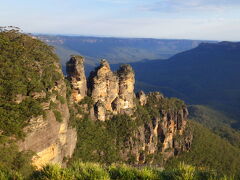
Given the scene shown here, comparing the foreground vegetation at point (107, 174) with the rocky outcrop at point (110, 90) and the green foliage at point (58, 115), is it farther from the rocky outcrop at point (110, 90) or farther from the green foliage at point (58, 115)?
the rocky outcrop at point (110, 90)

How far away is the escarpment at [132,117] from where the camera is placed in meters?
58.8

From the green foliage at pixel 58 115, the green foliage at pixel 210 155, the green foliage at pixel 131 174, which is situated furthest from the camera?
the green foliage at pixel 210 155

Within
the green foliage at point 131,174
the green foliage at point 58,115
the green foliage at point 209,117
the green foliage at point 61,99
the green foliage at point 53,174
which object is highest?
the green foliage at point 53,174

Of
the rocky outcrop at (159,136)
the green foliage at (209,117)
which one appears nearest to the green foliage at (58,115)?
the rocky outcrop at (159,136)

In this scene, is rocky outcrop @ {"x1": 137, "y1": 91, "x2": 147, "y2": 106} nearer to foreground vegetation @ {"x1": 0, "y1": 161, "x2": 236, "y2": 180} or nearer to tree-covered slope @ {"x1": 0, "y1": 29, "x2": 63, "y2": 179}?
tree-covered slope @ {"x1": 0, "y1": 29, "x2": 63, "y2": 179}

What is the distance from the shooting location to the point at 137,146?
63.5 metres

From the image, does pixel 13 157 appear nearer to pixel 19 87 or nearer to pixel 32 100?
pixel 32 100

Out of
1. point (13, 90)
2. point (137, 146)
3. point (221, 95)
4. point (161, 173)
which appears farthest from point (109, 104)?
point (221, 95)

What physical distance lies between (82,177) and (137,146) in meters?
49.0

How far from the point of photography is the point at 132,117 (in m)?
65.1

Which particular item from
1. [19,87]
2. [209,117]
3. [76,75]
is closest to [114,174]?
[19,87]

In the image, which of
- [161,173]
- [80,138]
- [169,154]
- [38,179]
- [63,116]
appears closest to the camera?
[38,179]

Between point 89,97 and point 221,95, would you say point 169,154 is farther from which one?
point 221,95

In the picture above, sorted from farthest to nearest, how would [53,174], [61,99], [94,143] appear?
[94,143], [61,99], [53,174]
